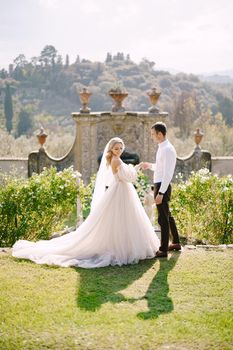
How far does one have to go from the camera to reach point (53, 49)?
73312 mm

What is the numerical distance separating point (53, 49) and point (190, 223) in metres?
67.8

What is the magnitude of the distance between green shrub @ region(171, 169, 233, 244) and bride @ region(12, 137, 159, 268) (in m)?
1.91

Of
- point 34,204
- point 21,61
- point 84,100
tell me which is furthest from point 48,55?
point 34,204

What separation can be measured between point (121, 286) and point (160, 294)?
0.51m

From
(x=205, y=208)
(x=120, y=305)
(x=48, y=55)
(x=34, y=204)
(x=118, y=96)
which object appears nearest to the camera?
(x=120, y=305)

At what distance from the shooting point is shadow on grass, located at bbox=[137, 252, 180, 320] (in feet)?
17.0

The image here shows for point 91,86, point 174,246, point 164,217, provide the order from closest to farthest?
point 164,217 → point 174,246 → point 91,86

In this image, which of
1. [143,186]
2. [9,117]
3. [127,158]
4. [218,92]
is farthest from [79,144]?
[218,92]

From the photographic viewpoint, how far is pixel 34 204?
8359 millimetres

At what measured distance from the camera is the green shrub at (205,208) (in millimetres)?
8531

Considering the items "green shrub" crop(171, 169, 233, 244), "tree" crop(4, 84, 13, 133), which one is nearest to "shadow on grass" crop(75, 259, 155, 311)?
"green shrub" crop(171, 169, 233, 244)

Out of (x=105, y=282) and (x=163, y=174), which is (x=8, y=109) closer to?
(x=163, y=174)

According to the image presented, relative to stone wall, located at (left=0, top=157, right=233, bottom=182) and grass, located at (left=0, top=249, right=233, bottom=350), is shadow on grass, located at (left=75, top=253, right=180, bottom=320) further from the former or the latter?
stone wall, located at (left=0, top=157, right=233, bottom=182)

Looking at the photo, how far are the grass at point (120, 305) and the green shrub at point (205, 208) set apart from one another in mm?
A: 1515
